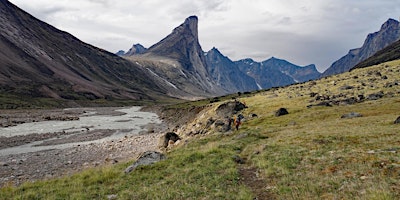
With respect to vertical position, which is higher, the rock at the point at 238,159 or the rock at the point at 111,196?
the rock at the point at 238,159

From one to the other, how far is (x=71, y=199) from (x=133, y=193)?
11.5 feet

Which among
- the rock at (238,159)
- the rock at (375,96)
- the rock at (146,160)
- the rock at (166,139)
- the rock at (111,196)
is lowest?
the rock at (166,139)

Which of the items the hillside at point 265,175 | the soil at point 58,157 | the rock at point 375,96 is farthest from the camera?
the rock at point 375,96

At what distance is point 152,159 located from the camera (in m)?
24.8

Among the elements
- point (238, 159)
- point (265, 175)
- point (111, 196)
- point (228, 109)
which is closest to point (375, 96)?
point (228, 109)

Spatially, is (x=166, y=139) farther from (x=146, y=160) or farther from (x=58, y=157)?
(x=146, y=160)

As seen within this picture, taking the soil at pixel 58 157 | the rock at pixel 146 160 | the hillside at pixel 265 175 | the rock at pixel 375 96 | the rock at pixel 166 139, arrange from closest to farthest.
→ the hillside at pixel 265 175 → the rock at pixel 146 160 → the soil at pixel 58 157 → the rock at pixel 166 139 → the rock at pixel 375 96

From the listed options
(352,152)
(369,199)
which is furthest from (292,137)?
(369,199)

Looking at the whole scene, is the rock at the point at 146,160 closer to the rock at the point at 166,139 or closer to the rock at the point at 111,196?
the rock at the point at 111,196

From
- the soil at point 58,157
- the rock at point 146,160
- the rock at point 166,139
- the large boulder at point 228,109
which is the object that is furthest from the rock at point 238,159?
the large boulder at point 228,109

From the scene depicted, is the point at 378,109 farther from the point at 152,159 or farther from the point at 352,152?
the point at 152,159

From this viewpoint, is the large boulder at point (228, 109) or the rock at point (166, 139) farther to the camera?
the large boulder at point (228, 109)

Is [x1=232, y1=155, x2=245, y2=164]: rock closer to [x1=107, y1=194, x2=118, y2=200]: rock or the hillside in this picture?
the hillside

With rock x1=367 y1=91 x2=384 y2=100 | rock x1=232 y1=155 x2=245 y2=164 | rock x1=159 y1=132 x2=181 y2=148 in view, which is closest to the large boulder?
rock x1=159 y1=132 x2=181 y2=148
